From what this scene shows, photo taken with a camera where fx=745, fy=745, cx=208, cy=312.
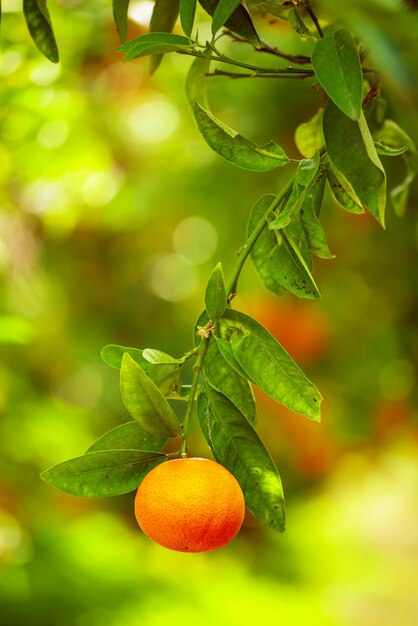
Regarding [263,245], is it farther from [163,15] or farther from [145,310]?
[145,310]

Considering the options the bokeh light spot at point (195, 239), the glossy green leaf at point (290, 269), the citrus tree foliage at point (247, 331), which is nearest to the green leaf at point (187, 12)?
the citrus tree foliage at point (247, 331)

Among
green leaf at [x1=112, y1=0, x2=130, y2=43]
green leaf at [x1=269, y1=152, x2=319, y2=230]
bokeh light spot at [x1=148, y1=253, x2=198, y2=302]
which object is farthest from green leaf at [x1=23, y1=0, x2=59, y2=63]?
bokeh light spot at [x1=148, y1=253, x2=198, y2=302]

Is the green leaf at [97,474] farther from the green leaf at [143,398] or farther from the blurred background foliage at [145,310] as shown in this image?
the blurred background foliage at [145,310]

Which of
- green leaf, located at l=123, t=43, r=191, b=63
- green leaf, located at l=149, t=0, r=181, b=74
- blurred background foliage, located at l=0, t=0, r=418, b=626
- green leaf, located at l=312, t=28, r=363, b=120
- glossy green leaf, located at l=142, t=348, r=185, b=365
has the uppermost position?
green leaf, located at l=149, t=0, r=181, b=74

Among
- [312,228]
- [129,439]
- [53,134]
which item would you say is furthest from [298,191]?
[53,134]

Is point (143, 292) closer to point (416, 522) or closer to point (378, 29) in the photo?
point (378, 29)

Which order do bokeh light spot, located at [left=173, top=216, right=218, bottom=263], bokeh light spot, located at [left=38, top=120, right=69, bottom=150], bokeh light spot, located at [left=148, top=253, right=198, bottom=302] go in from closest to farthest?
bokeh light spot, located at [left=38, top=120, right=69, bottom=150]
bokeh light spot, located at [left=173, top=216, right=218, bottom=263]
bokeh light spot, located at [left=148, top=253, right=198, bottom=302]

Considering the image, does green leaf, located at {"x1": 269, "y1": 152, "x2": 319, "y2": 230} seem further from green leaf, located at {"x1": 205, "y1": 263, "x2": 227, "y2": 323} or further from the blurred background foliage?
the blurred background foliage
